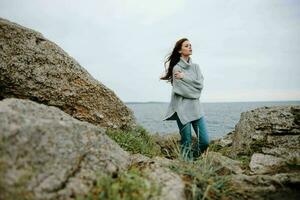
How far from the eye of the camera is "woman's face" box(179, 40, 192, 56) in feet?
24.5

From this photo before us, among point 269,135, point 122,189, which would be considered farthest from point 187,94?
point 122,189

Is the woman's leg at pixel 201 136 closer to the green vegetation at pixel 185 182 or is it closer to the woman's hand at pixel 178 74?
the woman's hand at pixel 178 74

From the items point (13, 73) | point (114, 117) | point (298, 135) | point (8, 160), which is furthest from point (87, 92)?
point (298, 135)

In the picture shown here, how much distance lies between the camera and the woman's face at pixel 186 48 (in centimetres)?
745

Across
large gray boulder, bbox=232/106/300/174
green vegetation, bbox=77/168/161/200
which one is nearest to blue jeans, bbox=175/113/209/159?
large gray boulder, bbox=232/106/300/174

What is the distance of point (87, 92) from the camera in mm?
7359

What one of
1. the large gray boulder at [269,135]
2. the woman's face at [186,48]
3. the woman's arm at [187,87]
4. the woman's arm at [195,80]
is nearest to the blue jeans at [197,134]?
the woman's arm at [187,87]

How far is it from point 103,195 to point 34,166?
2.60 feet

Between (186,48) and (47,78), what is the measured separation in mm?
3074

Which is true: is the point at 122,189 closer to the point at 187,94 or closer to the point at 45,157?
the point at 45,157

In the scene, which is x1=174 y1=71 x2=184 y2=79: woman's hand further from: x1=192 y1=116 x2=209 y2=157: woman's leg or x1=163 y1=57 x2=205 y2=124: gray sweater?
Answer: x1=192 y1=116 x2=209 y2=157: woman's leg

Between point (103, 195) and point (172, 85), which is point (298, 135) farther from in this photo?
point (103, 195)

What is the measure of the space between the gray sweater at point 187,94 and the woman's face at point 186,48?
158mm

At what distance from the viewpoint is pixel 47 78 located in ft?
22.4
